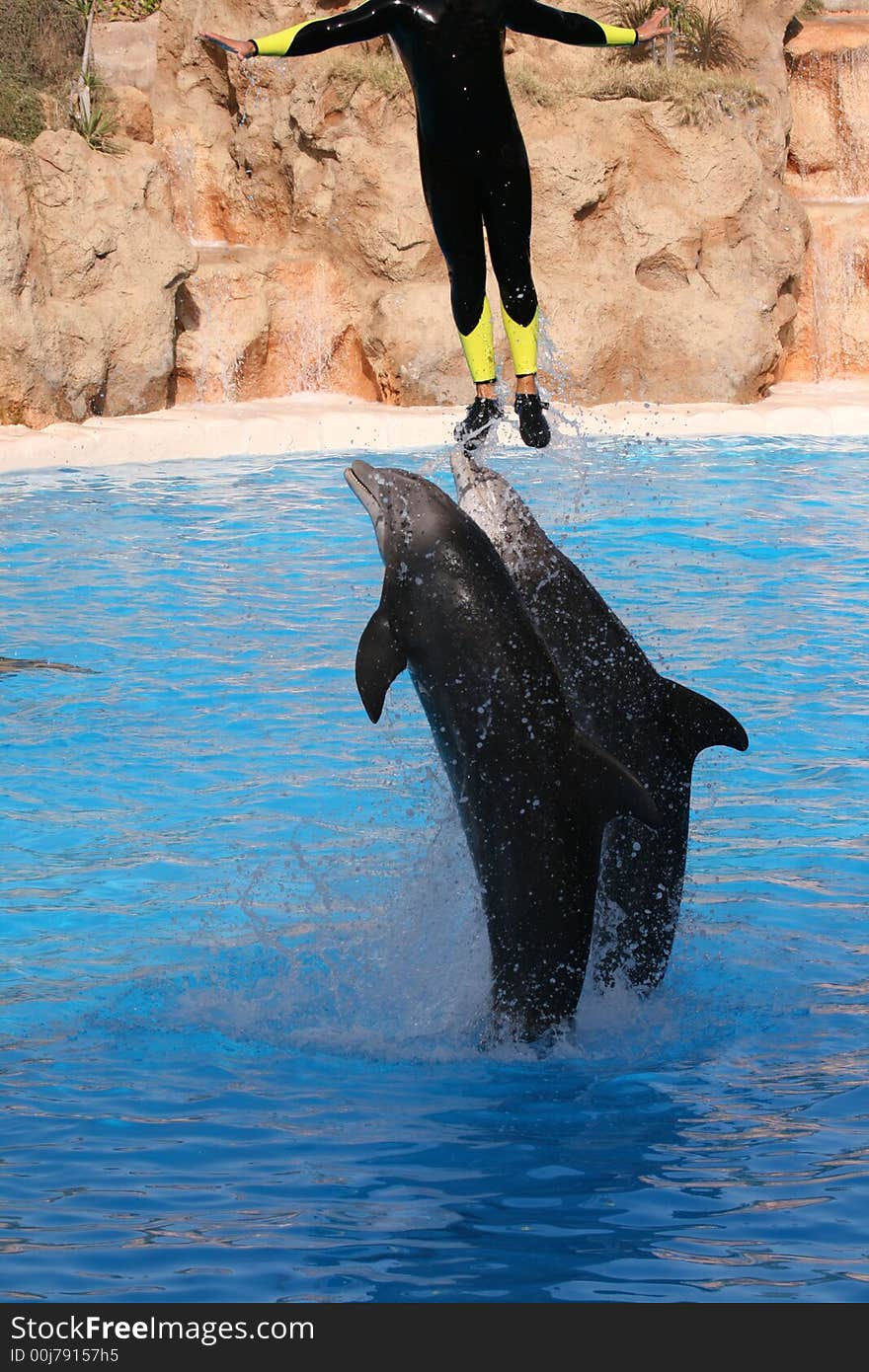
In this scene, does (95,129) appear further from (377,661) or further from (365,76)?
(377,661)

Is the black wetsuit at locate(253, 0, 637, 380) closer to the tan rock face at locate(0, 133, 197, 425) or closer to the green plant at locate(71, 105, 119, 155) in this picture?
the tan rock face at locate(0, 133, 197, 425)

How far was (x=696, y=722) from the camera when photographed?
12.9 ft

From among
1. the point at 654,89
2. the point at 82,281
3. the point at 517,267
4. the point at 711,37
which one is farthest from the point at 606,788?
the point at 711,37

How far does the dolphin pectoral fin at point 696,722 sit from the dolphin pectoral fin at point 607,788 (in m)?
0.33

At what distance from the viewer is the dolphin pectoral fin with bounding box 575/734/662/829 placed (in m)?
3.58

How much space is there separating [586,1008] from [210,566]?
7.08 m

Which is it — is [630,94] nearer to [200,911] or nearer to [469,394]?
[469,394]

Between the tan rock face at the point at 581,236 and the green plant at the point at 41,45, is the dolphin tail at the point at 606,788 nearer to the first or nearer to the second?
the tan rock face at the point at 581,236

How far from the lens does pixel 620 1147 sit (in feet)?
12.2

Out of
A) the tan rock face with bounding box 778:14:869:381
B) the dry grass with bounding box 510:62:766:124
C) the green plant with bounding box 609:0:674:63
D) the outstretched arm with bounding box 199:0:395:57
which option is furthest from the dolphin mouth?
the green plant with bounding box 609:0:674:63

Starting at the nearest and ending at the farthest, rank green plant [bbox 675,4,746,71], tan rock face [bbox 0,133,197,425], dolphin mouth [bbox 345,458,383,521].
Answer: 1. dolphin mouth [bbox 345,458,383,521]
2. tan rock face [bbox 0,133,197,425]
3. green plant [bbox 675,4,746,71]

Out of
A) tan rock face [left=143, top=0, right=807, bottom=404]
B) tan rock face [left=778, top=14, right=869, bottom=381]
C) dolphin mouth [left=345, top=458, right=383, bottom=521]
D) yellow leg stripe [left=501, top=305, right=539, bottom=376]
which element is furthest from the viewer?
tan rock face [left=778, top=14, right=869, bottom=381]
